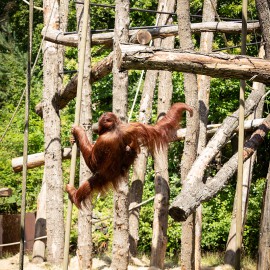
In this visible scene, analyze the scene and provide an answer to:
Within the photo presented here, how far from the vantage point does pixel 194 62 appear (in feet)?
15.0

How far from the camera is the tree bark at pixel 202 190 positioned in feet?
18.4

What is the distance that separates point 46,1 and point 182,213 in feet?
16.8

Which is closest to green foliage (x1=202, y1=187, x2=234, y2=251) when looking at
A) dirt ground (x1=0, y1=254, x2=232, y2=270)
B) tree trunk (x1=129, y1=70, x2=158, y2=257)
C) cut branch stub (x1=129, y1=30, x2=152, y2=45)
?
dirt ground (x1=0, y1=254, x2=232, y2=270)

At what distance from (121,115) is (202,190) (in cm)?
118

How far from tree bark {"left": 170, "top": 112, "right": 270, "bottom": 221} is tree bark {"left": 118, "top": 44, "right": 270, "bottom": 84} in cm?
146

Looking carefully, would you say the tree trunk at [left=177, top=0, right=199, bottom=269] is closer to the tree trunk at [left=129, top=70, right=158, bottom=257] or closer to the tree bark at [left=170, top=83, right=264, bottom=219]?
the tree bark at [left=170, top=83, right=264, bottom=219]

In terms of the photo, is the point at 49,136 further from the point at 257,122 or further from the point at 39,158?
the point at 257,122

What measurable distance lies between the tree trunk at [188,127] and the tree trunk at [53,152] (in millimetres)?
2595

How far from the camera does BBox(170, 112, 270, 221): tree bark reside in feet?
18.4

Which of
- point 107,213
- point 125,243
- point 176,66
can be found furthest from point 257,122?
point 107,213

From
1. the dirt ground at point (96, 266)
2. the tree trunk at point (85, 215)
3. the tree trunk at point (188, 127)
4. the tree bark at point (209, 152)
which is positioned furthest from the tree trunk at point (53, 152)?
the tree bark at point (209, 152)

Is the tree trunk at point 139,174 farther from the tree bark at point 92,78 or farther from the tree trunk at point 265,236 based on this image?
the tree trunk at point 265,236

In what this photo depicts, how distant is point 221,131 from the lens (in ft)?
23.2

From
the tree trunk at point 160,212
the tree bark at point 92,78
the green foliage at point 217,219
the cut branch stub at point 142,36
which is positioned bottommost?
the green foliage at point 217,219
